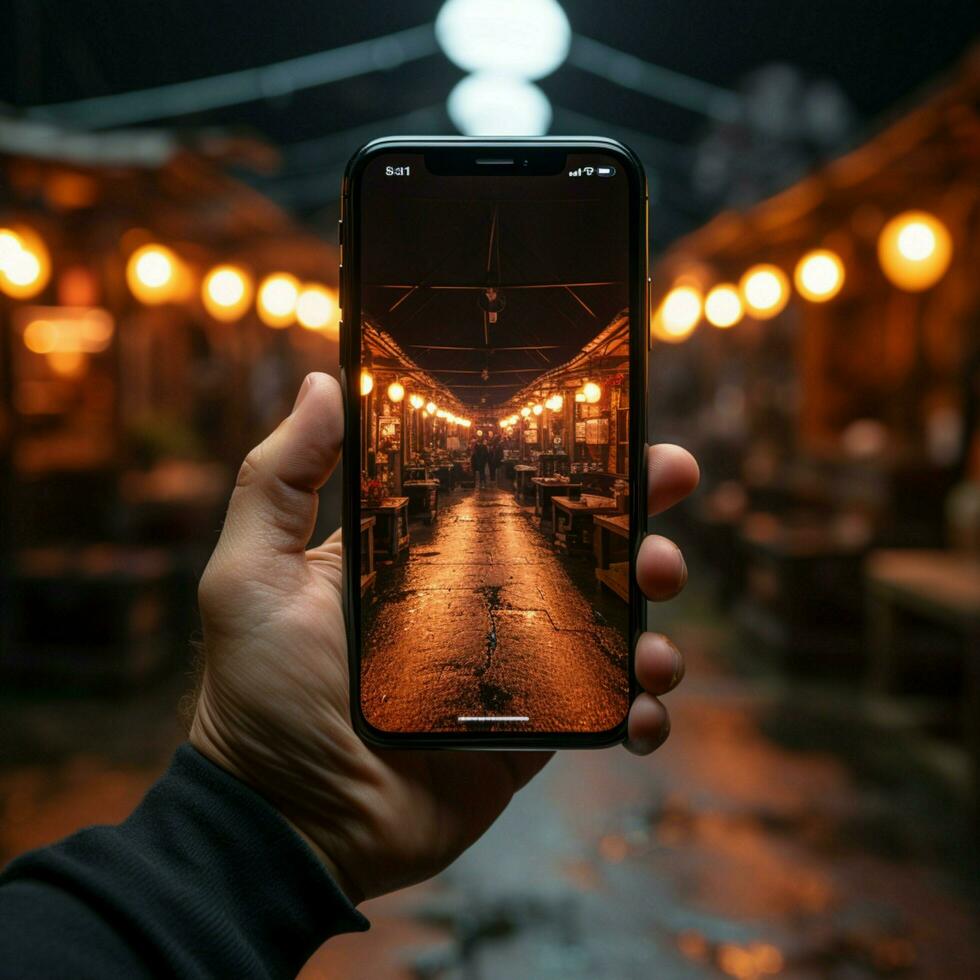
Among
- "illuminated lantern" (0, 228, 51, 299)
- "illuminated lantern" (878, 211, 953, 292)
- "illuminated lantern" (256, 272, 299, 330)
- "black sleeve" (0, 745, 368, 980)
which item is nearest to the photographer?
"black sleeve" (0, 745, 368, 980)

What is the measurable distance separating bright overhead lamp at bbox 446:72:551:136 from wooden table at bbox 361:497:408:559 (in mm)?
2007

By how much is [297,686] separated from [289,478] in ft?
0.49

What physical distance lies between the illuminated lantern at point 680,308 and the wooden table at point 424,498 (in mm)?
3556

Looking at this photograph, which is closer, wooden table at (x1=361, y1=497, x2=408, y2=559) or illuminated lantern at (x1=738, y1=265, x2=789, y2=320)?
wooden table at (x1=361, y1=497, x2=408, y2=559)

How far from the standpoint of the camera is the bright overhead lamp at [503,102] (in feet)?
8.00

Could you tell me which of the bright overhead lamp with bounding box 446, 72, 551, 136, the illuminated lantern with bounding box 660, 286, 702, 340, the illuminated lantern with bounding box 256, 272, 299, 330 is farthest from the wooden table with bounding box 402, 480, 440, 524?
the illuminated lantern with bounding box 660, 286, 702, 340

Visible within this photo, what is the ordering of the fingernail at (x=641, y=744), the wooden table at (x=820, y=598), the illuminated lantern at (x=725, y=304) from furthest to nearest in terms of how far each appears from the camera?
1. the illuminated lantern at (x=725, y=304)
2. the wooden table at (x=820, y=598)
3. the fingernail at (x=641, y=744)

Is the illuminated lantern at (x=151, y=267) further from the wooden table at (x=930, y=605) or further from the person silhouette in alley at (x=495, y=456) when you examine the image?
the person silhouette in alley at (x=495, y=456)

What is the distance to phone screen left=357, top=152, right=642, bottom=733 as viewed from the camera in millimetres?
608

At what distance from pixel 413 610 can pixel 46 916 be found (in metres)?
0.27

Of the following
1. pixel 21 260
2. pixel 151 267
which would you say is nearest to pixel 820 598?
pixel 151 267

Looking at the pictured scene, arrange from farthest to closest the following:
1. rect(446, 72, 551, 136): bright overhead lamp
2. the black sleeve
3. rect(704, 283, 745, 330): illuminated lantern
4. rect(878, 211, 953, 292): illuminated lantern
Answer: rect(704, 283, 745, 330): illuminated lantern → rect(878, 211, 953, 292): illuminated lantern → rect(446, 72, 551, 136): bright overhead lamp → the black sleeve

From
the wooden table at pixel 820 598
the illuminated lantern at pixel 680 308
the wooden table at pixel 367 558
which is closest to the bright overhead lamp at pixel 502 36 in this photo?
the wooden table at pixel 367 558

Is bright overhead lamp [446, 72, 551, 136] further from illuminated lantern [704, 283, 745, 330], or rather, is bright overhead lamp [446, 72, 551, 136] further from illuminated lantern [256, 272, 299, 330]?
illuminated lantern [704, 283, 745, 330]
